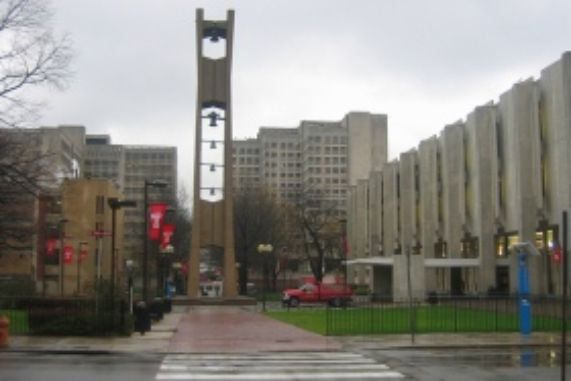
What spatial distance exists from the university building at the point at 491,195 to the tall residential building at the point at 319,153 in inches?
3757

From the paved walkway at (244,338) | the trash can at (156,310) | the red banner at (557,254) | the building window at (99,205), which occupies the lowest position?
the paved walkway at (244,338)

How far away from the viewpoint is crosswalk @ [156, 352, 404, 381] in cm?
1611

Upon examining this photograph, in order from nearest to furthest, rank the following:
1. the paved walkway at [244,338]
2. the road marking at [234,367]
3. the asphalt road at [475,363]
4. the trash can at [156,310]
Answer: the asphalt road at [475,363], the road marking at [234,367], the paved walkway at [244,338], the trash can at [156,310]

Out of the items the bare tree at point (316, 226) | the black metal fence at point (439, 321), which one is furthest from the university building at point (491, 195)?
the bare tree at point (316, 226)

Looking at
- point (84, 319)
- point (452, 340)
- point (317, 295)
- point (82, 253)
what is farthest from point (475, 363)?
point (82, 253)

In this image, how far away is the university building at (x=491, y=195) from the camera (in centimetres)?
4944

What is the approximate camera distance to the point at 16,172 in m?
23.7

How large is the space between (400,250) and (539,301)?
152 feet

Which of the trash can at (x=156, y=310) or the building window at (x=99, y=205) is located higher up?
the building window at (x=99, y=205)

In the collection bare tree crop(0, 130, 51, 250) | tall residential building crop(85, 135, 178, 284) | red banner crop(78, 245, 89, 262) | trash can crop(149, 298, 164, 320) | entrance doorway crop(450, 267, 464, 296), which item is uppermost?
tall residential building crop(85, 135, 178, 284)

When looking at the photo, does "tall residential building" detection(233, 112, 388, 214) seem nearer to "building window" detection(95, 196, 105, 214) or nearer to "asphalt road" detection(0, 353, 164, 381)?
"building window" detection(95, 196, 105, 214)

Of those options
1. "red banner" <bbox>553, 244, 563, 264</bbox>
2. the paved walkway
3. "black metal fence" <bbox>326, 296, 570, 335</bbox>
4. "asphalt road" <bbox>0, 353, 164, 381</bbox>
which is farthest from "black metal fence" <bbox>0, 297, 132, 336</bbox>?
"red banner" <bbox>553, 244, 563, 264</bbox>

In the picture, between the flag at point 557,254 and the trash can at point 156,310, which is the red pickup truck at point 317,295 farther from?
the trash can at point 156,310

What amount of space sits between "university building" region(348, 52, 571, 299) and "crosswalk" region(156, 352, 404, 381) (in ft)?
66.6
